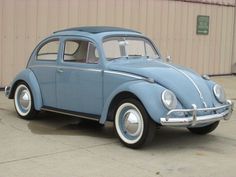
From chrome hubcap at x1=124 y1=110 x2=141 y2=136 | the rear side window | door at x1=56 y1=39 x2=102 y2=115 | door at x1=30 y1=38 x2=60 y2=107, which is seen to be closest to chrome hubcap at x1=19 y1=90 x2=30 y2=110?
door at x1=30 y1=38 x2=60 y2=107

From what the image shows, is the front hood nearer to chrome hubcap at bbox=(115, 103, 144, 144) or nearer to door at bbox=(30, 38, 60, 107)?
chrome hubcap at bbox=(115, 103, 144, 144)

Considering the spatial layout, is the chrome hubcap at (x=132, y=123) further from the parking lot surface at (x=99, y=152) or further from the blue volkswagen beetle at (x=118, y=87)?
the parking lot surface at (x=99, y=152)

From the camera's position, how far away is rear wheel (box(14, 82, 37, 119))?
338 inches

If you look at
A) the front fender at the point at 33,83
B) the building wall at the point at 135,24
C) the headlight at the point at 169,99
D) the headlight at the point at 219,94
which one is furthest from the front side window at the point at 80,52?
the building wall at the point at 135,24

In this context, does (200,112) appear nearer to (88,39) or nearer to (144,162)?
(144,162)

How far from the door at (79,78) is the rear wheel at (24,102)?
0.69m

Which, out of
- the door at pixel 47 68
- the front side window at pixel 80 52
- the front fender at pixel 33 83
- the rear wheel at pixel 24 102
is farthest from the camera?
the rear wheel at pixel 24 102

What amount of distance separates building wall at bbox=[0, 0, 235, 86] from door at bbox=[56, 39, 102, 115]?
12.6 ft

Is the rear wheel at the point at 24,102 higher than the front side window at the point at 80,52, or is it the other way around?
the front side window at the point at 80,52

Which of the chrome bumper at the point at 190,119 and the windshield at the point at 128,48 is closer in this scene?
the chrome bumper at the point at 190,119

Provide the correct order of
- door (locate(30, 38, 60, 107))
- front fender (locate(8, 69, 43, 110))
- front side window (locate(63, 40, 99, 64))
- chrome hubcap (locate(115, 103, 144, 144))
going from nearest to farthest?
chrome hubcap (locate(115, 103, 144, 144)) < front side window (locate(63, 40, 99, 64)) < door (locate(30, 38, 60, 107)) < front fender (locate(8, 69, 43, 110))

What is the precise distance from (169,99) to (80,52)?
1908mm

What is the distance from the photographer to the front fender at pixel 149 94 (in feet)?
21.7

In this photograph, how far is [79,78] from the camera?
25.4 feet
